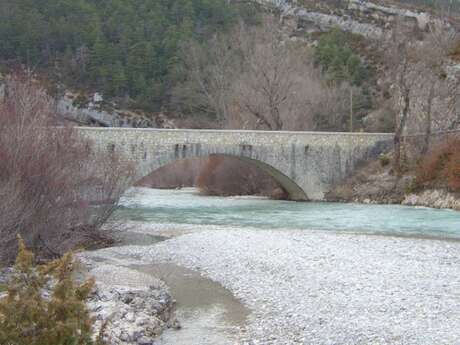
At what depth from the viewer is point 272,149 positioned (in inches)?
1255

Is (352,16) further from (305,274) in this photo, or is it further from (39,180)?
(39,180)

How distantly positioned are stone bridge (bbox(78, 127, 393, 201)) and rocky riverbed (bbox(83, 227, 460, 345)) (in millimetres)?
9330

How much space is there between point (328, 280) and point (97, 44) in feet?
175

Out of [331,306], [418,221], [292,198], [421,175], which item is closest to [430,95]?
[421,175]

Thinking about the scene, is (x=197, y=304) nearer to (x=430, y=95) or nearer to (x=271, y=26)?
(x=430, y=95)

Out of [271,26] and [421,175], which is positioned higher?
[271,26]

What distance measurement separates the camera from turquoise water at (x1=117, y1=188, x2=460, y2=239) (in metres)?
21.0

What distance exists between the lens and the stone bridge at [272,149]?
92.4 ft

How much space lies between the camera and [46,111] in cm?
1595

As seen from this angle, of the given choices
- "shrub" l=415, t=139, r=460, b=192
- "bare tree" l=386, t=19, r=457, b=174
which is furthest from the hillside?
"shrub" l=415, t=139, r=460, b=192

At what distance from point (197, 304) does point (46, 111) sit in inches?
297

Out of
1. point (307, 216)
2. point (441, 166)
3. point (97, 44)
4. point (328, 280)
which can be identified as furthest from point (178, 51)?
point (328, 280)

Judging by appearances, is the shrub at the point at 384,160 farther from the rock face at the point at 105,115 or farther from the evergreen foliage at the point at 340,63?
the rock face at the point at 105,115

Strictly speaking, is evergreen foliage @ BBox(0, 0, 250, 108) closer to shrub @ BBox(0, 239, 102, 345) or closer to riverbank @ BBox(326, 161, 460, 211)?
riverbank @ BBox(326, 161, 460, 211)
